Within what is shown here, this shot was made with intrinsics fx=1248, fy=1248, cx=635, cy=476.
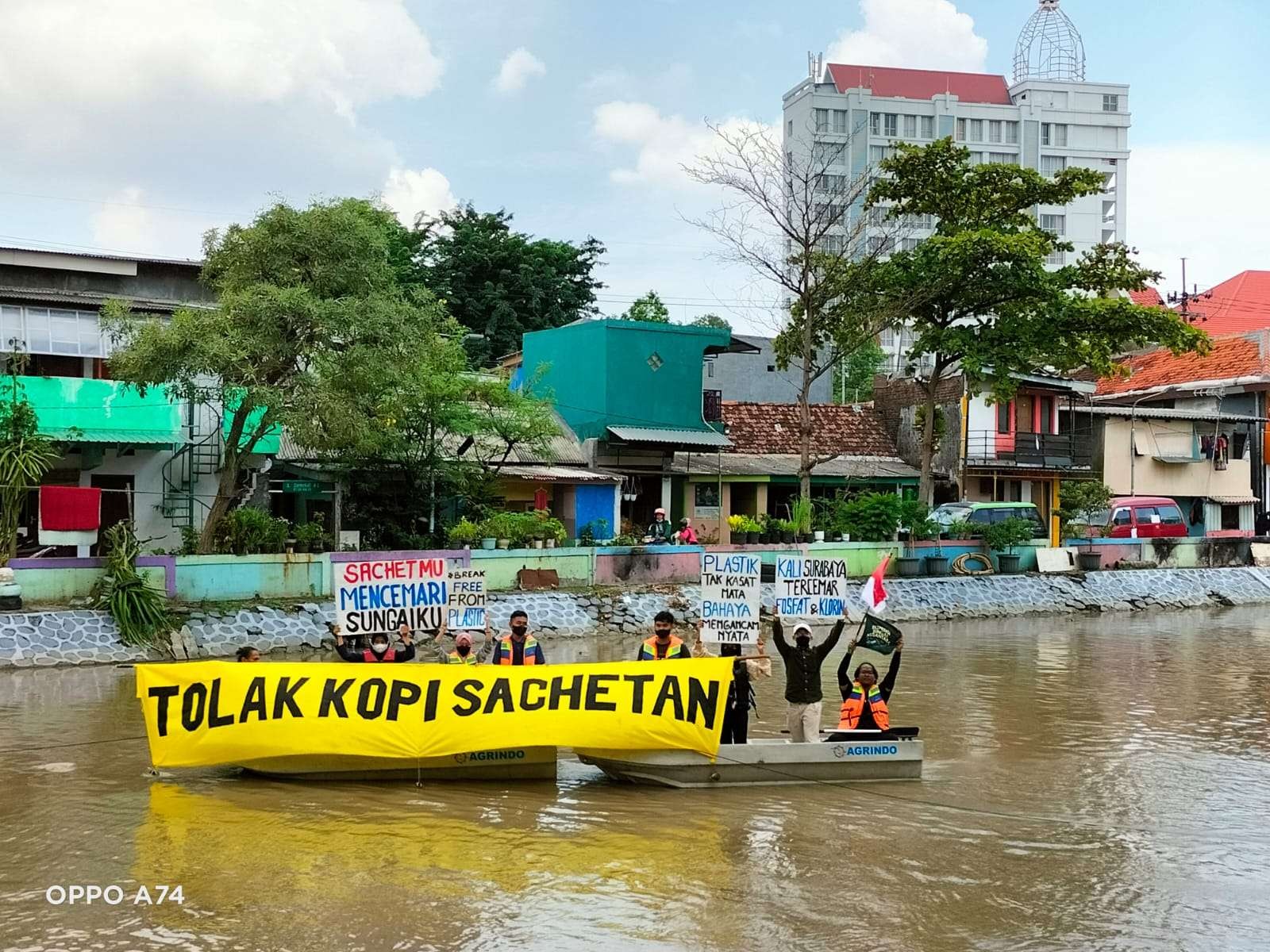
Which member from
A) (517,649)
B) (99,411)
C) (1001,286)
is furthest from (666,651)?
(1001,286)

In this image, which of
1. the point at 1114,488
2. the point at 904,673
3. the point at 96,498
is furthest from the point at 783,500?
the point at 96,498

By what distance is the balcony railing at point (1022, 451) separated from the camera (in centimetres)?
4491

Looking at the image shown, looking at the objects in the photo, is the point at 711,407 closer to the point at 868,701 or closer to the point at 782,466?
the point at 782,466

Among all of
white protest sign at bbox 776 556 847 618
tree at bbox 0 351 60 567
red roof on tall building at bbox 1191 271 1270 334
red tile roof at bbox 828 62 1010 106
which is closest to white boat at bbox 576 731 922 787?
white protest sign at bbox 776 556 847 618

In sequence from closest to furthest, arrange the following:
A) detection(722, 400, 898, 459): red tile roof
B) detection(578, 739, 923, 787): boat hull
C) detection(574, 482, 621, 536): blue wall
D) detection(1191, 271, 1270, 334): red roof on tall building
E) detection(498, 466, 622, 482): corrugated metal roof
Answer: detection(578, 739, 923, 787): boat hull < detection(498, 466, 622, 482): corrugated metal roof < detection(574, 482, 621, 536): blue wall < detection(722, 400, 898, 459): red tile roof < detection(1191, 271, 1270, 334): red roof on tall building

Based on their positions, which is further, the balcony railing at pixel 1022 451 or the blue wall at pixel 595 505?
the balcony railing at pixel 1022 451

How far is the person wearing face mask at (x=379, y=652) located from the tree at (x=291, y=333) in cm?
861

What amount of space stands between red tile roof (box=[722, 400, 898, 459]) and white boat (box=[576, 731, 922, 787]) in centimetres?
2833

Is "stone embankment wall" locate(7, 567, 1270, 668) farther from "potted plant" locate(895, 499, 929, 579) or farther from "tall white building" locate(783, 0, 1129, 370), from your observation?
"tall white building" locate(783, 0, 1129, 370)

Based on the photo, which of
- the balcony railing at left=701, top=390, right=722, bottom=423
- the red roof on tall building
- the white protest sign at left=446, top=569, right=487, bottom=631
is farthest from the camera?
the red roof on tall building

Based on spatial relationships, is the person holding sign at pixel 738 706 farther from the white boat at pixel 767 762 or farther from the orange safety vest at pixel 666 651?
the orange safety vest at pixel 666 651

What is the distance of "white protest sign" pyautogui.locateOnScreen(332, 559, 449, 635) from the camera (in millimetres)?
17031

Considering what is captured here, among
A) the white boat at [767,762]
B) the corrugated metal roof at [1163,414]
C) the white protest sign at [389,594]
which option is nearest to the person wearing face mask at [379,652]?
the white protest sign at [389,594]

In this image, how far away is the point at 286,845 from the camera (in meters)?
11.9
